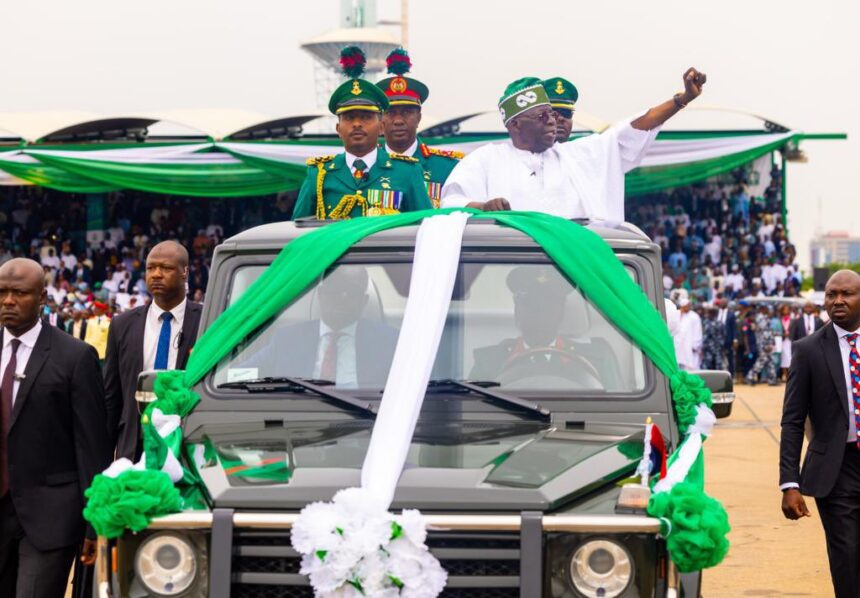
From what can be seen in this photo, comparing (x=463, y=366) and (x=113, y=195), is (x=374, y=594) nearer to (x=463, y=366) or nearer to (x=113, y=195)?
(x=463, y=366)

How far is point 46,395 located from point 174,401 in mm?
1211

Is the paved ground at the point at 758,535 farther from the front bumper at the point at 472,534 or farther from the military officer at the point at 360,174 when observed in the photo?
the front bumper at the point at 472,534

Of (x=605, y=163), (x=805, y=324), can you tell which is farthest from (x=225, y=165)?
(x=605, y=163)

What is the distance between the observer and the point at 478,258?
5059 mm

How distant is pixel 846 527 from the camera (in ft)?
21.3

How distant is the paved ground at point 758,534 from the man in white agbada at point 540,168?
2.75 meters

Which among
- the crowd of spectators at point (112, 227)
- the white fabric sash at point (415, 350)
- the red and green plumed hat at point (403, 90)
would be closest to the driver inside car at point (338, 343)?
the white fabric sash at point (415, 350)

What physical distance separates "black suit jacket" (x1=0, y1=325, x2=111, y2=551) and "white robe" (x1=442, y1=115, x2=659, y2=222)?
1.96 metres

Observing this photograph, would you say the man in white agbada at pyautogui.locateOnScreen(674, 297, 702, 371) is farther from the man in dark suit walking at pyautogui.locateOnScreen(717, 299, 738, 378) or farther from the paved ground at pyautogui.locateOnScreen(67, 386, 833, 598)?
the paved ground at pyautogui.locateOnScreen(67, 386, 833, 598)

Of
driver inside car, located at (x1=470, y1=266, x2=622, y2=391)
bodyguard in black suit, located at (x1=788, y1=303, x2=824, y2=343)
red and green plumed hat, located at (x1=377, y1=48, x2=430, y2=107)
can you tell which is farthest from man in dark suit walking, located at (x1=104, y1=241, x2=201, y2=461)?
bodyguard in black suit, located at (x1=788, y1=303, x2=824, y2=343)

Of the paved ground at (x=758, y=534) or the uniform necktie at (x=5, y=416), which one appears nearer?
the uniform necktie at (x=5, y=416)

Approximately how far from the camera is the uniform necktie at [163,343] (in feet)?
21.9

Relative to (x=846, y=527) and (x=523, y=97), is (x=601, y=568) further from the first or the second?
(x=523, y=97)

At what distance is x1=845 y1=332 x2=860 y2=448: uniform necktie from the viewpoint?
6504 millimetres
